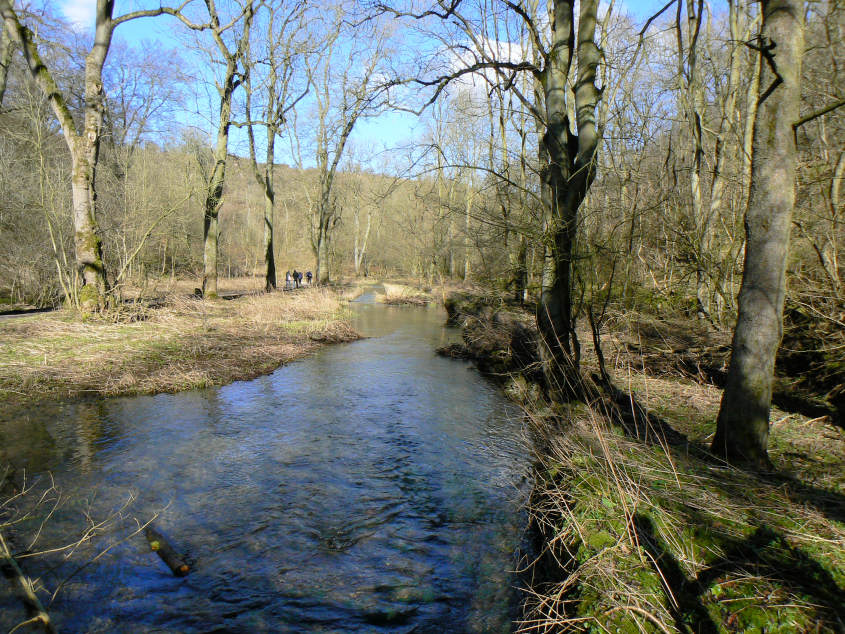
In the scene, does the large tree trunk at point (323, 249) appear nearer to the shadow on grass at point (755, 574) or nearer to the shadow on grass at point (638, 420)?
the shadow on grass at point (638, 420)

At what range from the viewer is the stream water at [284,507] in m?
3.48

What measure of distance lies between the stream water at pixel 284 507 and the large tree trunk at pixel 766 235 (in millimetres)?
2375

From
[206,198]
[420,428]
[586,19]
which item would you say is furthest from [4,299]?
[586,19]

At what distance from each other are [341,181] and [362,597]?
4152 cm

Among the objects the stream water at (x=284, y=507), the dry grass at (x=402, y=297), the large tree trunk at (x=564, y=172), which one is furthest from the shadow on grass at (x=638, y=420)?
the dry grass at (x=402, y=297)

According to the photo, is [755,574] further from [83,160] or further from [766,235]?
[83,160]

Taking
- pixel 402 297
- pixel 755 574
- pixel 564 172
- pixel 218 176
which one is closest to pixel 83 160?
pixel 218 176

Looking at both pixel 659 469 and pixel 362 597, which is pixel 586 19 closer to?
pixel 659 469

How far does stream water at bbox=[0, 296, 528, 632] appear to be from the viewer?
137 inches

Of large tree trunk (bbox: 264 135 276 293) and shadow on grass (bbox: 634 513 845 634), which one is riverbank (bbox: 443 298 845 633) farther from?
large tree trunk (bbox: 264 135 276 293)

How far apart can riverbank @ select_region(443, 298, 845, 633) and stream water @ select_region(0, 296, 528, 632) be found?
699mm

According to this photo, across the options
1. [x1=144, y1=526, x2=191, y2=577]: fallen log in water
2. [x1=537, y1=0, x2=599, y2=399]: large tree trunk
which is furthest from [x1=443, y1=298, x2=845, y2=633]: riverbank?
[x1=144, y1=526, x2=191, y2=577]: fallen log in water

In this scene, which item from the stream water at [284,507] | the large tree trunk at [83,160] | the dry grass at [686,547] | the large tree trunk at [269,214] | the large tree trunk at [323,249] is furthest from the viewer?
the large tree trunk at [323,249]

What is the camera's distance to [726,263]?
8438 mm
